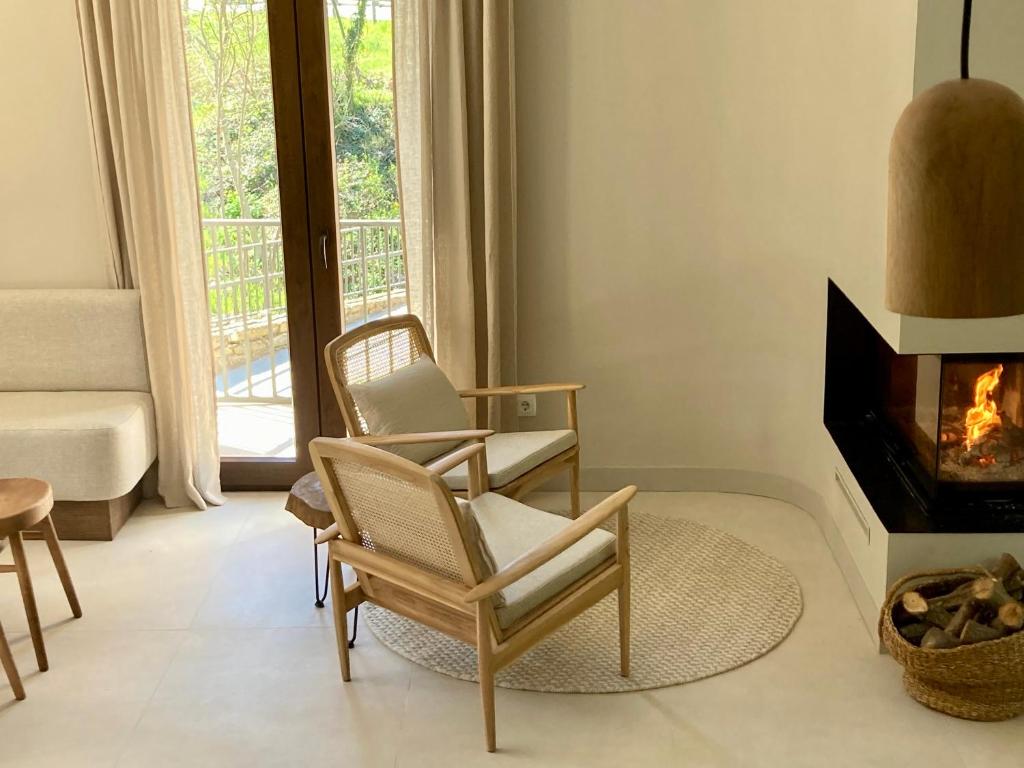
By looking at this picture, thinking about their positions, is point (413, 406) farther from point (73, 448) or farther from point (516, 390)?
point (73, 448)

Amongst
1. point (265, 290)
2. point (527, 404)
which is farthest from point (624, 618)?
point (265, 290)

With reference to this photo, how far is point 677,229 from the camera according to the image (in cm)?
470

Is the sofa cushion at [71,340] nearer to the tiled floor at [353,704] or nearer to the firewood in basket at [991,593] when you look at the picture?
the tiled floor at [353,704]

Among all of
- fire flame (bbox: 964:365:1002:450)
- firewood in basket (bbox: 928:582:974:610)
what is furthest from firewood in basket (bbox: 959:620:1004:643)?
fire flame (bbox: 964:365:1002:450)

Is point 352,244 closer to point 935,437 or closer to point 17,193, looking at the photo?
point 17,193

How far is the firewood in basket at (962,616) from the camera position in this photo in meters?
3.22

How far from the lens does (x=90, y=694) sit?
11.6 ft

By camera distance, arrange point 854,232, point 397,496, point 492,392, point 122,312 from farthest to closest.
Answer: point 122,312 < point 492,392 < point 854,232 < point 397,496

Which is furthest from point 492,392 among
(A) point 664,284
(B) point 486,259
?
(A) point 664,284

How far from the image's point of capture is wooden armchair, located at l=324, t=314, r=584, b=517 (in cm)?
402

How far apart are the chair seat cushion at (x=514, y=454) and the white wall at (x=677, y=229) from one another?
0.62 m

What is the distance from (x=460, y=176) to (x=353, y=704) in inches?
80.6

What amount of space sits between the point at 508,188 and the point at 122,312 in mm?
1627

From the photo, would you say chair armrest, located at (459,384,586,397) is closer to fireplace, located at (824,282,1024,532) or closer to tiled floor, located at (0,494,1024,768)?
tiled floor, located at (0,494,1024,768)
